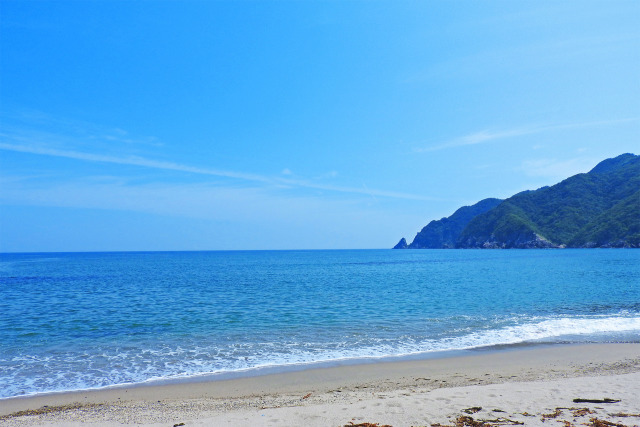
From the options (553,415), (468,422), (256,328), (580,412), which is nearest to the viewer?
(468,422)

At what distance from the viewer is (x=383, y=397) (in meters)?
11.0

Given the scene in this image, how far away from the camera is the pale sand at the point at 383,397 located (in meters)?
9.30

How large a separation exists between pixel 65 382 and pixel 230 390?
5.56m

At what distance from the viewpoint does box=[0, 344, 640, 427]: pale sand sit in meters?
9.30

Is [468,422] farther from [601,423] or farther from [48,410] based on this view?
[48,410]

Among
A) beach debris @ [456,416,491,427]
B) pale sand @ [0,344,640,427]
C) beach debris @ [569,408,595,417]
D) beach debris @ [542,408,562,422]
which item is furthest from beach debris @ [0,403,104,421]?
beach debris @ [569,408,595,417]

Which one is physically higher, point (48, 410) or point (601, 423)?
point (601, 423)

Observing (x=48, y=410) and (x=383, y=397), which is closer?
(x=48, y=410)

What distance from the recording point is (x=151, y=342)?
62.1ft

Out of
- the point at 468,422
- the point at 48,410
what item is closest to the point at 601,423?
the point at 468,422

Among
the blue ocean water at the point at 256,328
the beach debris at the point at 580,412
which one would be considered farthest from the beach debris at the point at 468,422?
the blue ocean water at the point at 256,328

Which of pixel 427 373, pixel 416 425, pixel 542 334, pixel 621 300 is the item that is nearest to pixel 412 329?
pixel 542 334

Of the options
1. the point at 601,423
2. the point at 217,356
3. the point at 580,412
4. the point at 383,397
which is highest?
the point at 601,423

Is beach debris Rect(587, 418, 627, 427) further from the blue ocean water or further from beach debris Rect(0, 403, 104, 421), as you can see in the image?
beach debris Rect(0, 403, 104, 421)
